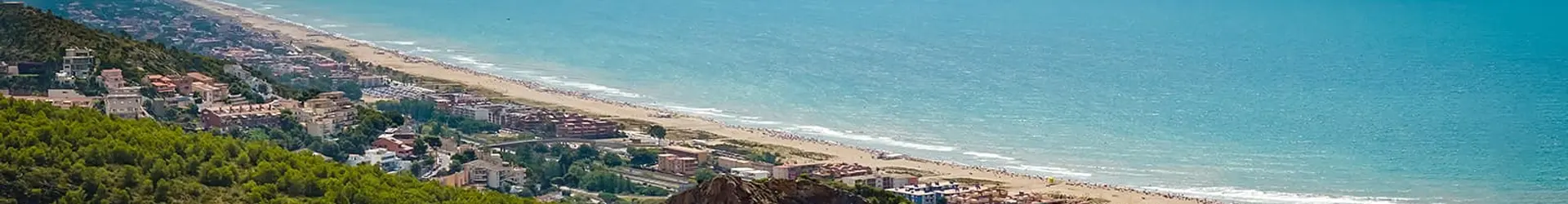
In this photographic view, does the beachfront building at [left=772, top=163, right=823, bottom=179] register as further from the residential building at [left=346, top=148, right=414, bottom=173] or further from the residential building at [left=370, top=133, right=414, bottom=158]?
the residential building at [left=346, top=148, right=414, bottom=173]

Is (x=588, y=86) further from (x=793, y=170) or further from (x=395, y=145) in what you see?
(x=395, y=145)

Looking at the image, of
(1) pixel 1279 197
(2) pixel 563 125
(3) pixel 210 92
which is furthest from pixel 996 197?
(3) pixel 210 92

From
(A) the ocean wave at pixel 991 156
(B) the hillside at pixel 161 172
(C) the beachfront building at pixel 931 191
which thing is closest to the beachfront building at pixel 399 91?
(A) the ocean wave at pixel 991 156

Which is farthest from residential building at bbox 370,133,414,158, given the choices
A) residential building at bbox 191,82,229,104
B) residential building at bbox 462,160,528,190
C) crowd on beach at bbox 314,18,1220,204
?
crowd on beach at bbox 314,18,1220,204

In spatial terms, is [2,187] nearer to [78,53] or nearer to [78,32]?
[78,53]

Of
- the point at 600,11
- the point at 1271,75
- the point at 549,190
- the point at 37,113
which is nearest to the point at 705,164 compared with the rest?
the point at 549,190

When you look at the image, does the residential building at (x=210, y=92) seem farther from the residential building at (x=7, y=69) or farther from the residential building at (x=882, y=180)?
the residential building at (x=882, y=180)
